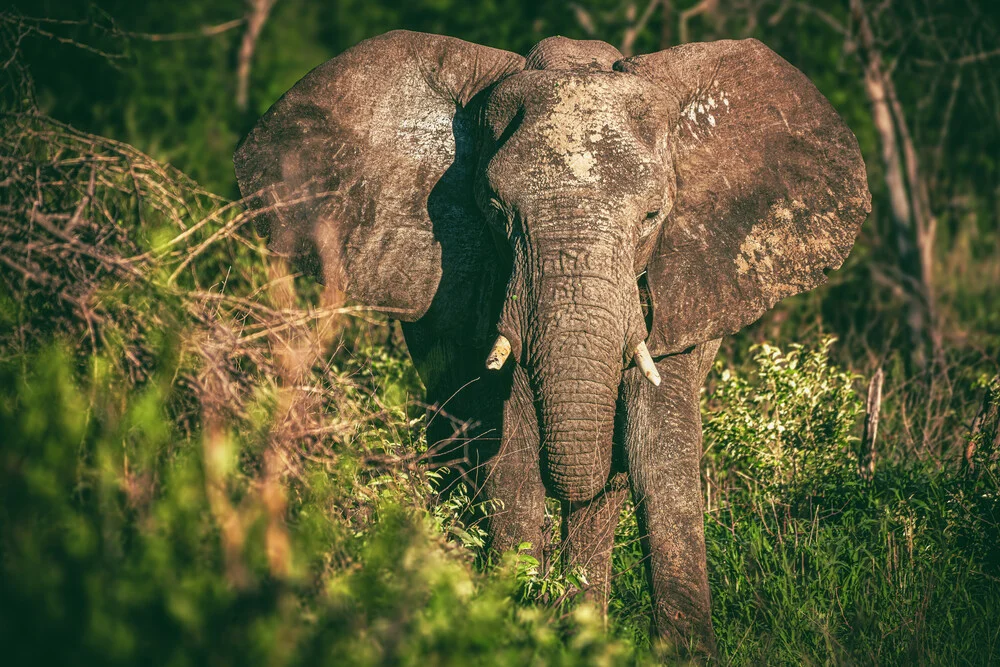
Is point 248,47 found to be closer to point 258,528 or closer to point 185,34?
point 185,34

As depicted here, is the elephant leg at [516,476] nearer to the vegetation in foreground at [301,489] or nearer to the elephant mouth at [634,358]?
the vegetation in foreground at [301,489]

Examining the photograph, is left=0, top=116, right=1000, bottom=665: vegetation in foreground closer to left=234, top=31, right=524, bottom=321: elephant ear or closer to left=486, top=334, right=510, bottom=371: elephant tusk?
left=234, top=31, right=524, bottom=321: elephant ear

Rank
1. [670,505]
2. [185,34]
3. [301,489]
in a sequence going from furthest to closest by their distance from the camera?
1. [185,34]
2. [670,505]
3. [301,489]

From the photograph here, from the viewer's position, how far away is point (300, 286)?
7691 mm

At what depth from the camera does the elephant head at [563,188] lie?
4.37 meters

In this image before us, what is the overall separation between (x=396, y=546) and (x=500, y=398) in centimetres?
174

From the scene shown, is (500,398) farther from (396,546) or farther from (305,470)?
(396,546)

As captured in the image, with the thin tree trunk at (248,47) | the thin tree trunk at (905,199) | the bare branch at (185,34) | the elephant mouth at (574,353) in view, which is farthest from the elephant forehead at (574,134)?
the thin tree trunk at (248,47)

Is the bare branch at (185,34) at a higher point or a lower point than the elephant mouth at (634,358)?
higher

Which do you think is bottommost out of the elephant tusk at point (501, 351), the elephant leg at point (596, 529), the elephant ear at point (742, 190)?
the elephant leg at point (596, 529)

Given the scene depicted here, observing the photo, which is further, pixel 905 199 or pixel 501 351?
pixel 905 199

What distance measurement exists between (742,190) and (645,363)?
1.05 metres

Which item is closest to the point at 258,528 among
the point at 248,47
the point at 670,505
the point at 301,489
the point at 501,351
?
the point at 301,489

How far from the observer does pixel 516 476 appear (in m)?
4.73
